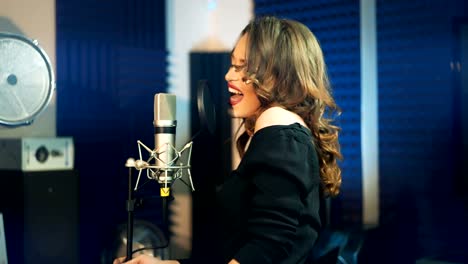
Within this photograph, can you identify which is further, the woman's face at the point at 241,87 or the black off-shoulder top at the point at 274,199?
the woman's face at the point at 241,87

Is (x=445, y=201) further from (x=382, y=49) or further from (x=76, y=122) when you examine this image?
(x=76, y=122)

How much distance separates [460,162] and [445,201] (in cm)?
24

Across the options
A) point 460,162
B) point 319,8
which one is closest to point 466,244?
point 460,162

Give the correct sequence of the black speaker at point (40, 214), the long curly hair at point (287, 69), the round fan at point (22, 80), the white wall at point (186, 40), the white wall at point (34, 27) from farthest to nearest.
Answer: the white wall at point (186, 40), the white wall at point (34, 27), the black speaker at point (40, 214), the round fan at point (22, 80), the long curly hair at point (287, 69)

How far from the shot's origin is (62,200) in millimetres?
2680

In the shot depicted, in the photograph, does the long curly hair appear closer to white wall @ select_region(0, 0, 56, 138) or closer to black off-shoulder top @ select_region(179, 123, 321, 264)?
black off-shoulder top @ select_region(179, 123, 321, 264)

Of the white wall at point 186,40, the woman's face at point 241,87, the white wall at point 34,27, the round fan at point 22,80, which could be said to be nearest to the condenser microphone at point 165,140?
the woman's face at point 241,87

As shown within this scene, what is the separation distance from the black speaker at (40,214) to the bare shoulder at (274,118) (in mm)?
1434

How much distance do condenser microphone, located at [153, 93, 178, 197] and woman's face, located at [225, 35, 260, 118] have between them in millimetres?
208

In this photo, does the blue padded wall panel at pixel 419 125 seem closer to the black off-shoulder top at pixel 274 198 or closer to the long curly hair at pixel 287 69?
the long curly hair at pixel 287 69

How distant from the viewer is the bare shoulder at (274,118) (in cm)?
149

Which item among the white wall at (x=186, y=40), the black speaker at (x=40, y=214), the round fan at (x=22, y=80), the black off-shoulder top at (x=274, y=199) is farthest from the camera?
the white wall at (x=186, y=40)

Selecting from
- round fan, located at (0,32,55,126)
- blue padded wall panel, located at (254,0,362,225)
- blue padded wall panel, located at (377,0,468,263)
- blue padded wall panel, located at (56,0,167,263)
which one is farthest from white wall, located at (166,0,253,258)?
round fan, located at (0,32,55,126)

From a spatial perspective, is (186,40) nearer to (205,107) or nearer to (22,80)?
(22,80)
